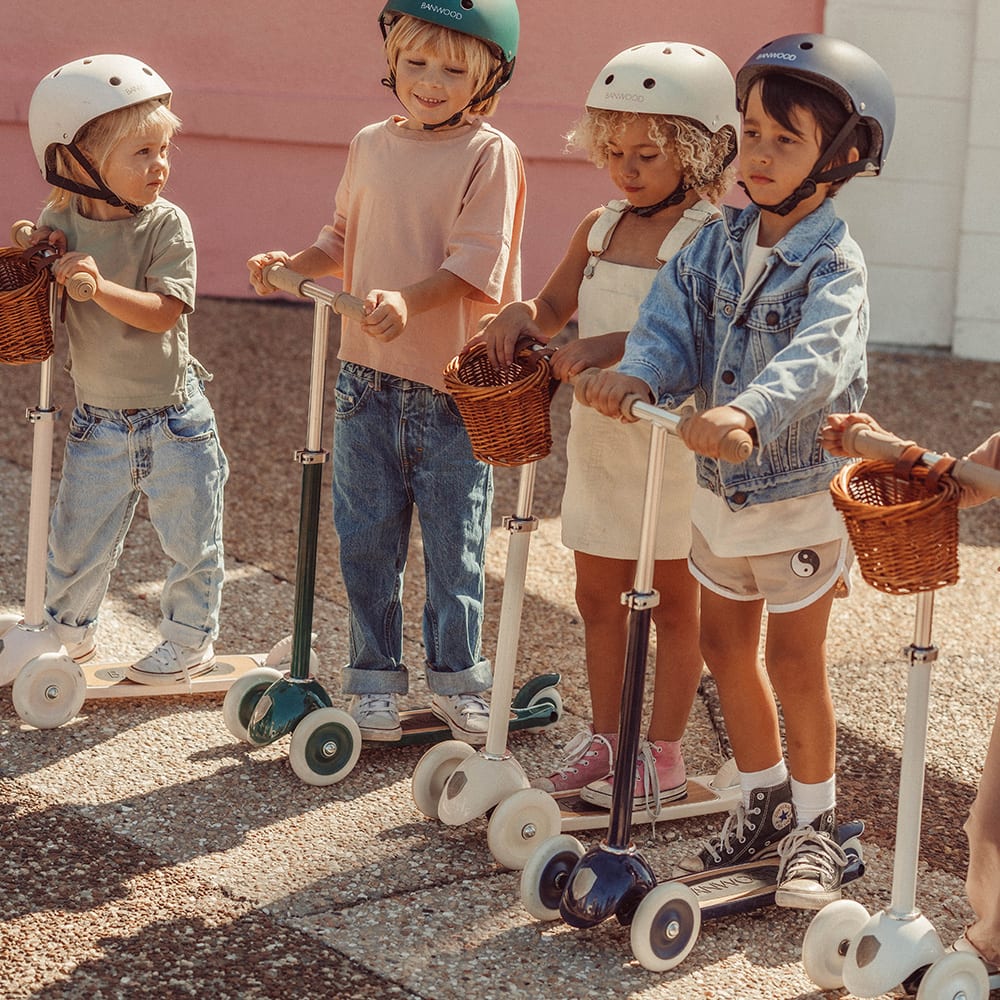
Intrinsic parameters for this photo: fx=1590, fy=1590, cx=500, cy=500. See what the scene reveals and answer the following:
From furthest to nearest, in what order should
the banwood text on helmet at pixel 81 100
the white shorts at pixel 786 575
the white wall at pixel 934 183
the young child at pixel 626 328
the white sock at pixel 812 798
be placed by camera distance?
the white wall at pixel 934 183
the banwood text on helmet at pixel 81 100
the young child at pixel 626 328
the white sock at pixel 812 798
the white shorts at pixel 786 575

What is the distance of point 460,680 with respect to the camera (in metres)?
3.90

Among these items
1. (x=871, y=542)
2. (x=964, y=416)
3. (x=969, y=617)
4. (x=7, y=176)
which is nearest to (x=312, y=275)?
(x=871, y=542)

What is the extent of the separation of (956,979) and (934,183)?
6.37m

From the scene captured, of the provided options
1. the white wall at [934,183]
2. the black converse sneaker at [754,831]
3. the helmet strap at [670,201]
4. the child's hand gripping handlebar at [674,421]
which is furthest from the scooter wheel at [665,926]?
the white wall at [934,183]

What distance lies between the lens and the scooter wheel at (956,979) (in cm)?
271

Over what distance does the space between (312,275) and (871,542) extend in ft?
5.97

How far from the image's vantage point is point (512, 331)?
3.26 metres

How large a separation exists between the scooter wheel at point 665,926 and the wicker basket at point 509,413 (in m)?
0.87

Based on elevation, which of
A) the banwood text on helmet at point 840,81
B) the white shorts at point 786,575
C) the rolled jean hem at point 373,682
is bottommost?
the rolled jean hem at point 373,682

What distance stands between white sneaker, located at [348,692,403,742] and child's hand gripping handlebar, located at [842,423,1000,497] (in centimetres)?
158

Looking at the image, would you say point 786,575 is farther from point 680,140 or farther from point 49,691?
point 49,691

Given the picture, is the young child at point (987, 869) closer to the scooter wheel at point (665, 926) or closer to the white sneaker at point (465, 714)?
the scooter wheel at point (665, 926)

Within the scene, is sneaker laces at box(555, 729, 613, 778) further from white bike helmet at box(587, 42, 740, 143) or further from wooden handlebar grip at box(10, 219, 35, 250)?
wooden handlebar grip at box(10, 219, 35, 250)

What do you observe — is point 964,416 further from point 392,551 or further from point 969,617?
point 392,551
